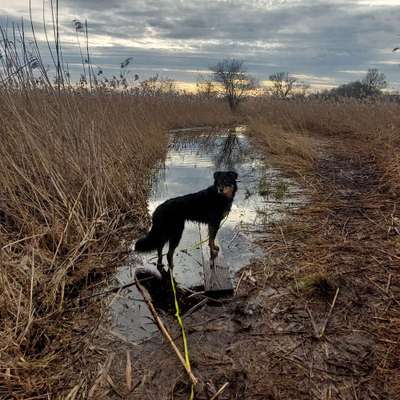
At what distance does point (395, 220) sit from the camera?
422cm

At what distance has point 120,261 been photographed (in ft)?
12.1

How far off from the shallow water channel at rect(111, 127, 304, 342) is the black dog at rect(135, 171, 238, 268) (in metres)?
0.27

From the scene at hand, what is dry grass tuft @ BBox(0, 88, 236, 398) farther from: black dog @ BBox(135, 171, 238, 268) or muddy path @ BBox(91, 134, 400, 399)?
black dog @ BBox(135, 171, 238, 268)

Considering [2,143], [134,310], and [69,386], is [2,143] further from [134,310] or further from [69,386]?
[69,386]

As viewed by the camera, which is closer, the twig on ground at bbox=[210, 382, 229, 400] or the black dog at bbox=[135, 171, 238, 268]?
the twig on ground at bbox=[210, 382, 229, 400]

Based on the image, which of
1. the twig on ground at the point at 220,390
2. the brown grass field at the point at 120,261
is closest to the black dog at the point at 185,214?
the brown grass field at the point at 120,261

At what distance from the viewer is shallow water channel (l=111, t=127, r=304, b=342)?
285 cm

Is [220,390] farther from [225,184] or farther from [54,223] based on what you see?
[54,223]

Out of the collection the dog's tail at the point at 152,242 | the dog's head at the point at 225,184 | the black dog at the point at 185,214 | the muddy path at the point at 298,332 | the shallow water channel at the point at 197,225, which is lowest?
the shallow water channel at the point at 197,225

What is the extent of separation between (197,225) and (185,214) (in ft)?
4.76

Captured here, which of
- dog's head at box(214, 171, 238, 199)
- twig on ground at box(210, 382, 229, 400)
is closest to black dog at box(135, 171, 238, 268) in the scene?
dog's head at box(214, 171, 238, 199)

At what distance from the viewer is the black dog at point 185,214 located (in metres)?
3.36

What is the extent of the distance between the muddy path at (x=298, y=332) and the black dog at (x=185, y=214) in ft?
2.24

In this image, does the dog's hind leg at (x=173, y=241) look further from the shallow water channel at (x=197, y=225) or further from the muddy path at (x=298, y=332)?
the muddy path at (x=298, y=332)
